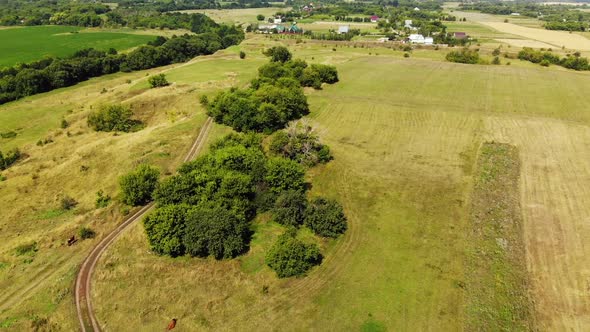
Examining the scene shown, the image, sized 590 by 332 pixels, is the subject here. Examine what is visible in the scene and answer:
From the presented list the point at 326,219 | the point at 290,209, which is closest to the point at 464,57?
the point at 326,219

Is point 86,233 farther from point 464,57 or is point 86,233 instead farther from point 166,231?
point 464,57

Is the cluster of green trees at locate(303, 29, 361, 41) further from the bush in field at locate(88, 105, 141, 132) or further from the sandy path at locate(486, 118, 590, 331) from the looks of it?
the bush in field at locate(88, 105, 141, 132)

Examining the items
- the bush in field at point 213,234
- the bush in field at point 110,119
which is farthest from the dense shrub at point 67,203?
the bush in field at point 110,119

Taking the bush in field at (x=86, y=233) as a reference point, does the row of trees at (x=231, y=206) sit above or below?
above

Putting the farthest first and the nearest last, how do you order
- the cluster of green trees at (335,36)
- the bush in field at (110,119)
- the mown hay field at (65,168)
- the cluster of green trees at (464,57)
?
1. the cluster of green trees at (335,36)
2. the cluster of green trees at (464,57)
3. the bush in field at (110,119)
4. the mown hay field at (65,168)

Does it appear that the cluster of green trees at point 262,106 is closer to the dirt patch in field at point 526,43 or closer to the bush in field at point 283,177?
the bush in field at point 283,177

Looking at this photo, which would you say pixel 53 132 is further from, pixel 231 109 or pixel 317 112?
pixel 317 112
